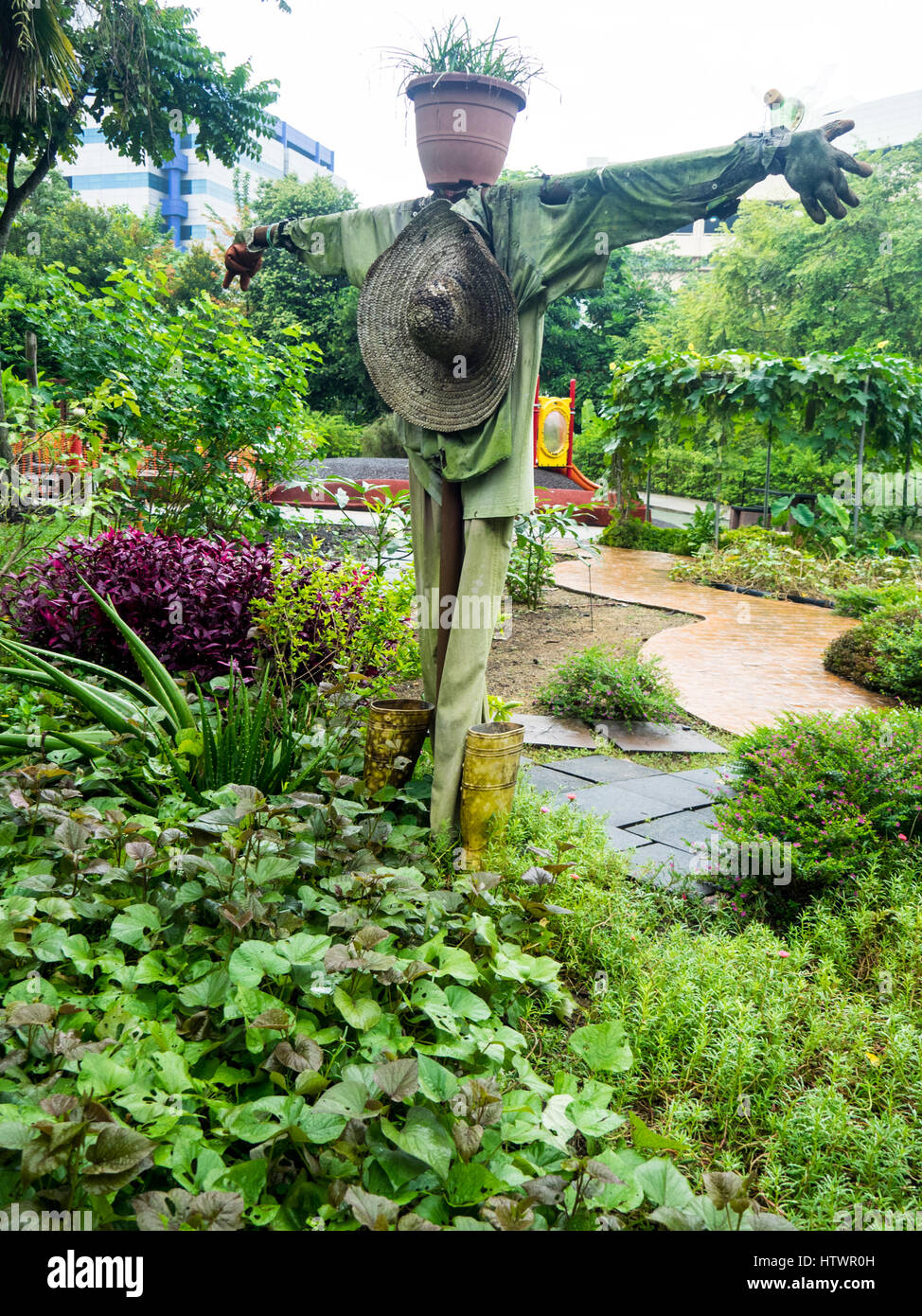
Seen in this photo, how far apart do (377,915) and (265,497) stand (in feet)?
16.5

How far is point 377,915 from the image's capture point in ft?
7.29

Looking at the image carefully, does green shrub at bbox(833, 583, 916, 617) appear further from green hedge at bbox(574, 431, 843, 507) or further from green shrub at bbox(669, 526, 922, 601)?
green hedge at bbox(574, 431, 843, 507)

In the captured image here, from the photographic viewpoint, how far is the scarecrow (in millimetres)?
2414

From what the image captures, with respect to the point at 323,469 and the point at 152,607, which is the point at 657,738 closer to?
the point at 152,607

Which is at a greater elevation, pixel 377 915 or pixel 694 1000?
pixel 377 915

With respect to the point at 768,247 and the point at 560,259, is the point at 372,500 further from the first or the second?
the point at 768,247

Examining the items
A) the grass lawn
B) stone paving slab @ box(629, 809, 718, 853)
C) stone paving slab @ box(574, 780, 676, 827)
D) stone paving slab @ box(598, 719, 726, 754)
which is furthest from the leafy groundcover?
stone paving slab @ box(598, 719, 726, 754)

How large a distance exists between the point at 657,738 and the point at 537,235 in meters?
2.73

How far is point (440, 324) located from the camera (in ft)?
8.63

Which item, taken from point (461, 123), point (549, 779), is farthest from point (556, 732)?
point (461, 123)

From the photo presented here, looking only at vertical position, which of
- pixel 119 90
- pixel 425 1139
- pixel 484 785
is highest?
pixel 119 90

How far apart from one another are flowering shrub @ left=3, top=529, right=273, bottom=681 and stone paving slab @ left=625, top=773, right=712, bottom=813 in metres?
1.90

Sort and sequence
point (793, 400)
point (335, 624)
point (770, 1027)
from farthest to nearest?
point (793, 400) < point (335, 624) < point (770, 1027)

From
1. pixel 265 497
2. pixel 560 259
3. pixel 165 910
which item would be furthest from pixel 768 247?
pixel 165 910
